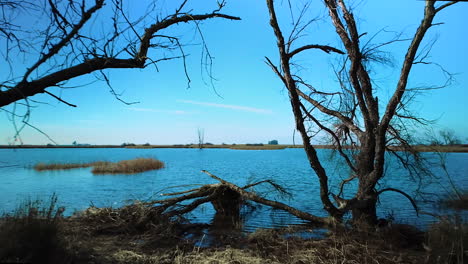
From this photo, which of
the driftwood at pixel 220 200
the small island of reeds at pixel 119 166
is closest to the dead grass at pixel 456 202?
the driftwood at pixel 220 200

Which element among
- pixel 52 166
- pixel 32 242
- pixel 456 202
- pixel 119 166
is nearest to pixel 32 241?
pixel 32 242

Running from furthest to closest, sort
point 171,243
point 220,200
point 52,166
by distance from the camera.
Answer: point 52,166, point 220,200, point 171,243

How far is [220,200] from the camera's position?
9039 millimetres

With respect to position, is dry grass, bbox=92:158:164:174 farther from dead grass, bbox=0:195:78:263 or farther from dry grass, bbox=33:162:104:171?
dead grass, bbox=0:195:78:263

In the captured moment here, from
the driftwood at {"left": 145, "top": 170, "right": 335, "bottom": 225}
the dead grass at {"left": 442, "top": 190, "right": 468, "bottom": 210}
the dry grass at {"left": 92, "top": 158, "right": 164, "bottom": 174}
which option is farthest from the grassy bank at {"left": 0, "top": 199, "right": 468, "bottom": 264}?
the dry grass at {"left": 92, "top": 158, "right": 164, "bottom": 174}

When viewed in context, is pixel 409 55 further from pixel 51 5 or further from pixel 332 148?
pixel 51 5

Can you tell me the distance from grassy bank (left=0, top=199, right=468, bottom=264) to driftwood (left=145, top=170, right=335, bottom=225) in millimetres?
414

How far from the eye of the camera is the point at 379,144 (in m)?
6.32

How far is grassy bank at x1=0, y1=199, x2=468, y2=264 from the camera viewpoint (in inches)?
127

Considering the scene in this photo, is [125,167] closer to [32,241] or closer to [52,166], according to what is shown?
[52,166]

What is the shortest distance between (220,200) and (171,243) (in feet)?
11.0

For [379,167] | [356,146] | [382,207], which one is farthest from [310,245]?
[382,207]

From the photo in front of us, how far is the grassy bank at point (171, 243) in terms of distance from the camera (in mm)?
3223

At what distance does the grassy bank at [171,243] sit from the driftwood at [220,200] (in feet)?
1.36
